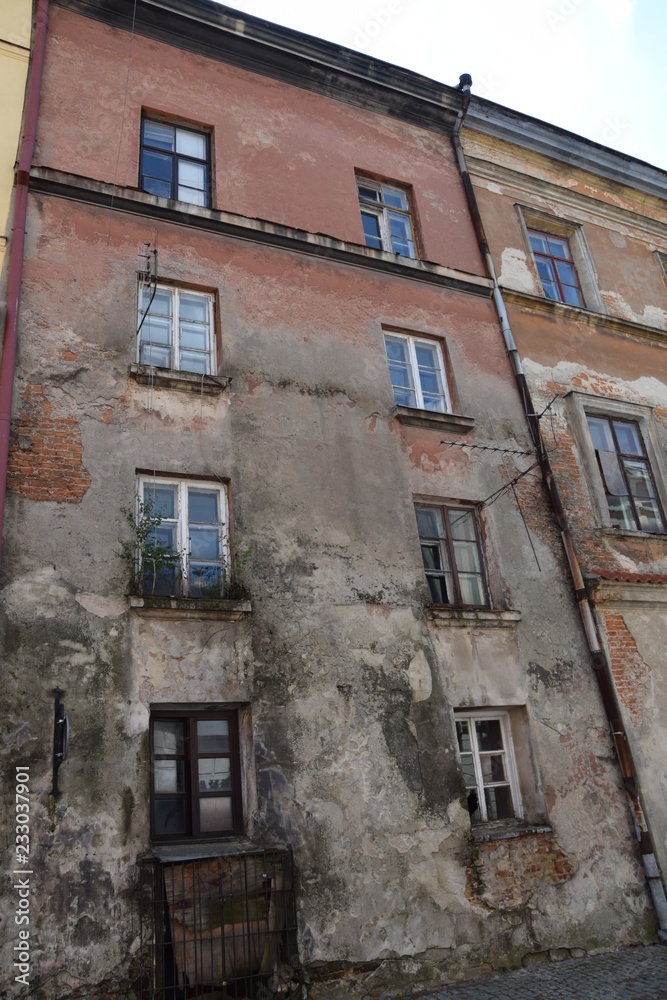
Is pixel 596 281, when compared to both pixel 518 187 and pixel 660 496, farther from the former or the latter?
pixel 660 496

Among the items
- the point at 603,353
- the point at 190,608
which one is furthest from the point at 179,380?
the point at 603,353

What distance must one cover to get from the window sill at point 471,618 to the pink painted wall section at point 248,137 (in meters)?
5.60

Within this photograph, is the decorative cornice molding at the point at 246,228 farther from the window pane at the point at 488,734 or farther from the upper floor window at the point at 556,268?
the window pane at the point at 488,734

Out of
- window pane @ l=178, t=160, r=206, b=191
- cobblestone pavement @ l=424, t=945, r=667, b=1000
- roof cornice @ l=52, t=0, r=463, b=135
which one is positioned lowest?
cobblestone pavement @ l=424, t=945, r=667, b=1000

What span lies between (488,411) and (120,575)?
18.3ft

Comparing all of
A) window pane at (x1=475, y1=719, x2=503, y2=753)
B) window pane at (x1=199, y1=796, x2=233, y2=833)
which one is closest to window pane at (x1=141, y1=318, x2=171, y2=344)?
window pane at (x1=199, y1=796, x2=233, y2=833)

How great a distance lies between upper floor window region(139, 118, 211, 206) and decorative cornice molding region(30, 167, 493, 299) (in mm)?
535

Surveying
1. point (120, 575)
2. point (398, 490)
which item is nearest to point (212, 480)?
point (120, 575)

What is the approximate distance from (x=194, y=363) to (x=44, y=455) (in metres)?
2.26

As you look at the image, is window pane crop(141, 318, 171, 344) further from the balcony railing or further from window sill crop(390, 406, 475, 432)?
the balcony railing

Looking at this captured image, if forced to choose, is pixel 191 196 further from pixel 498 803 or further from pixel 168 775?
pixel 498 803

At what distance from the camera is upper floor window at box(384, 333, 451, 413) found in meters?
10.1

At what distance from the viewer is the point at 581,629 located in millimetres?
9289

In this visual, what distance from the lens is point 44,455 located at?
292 inches
